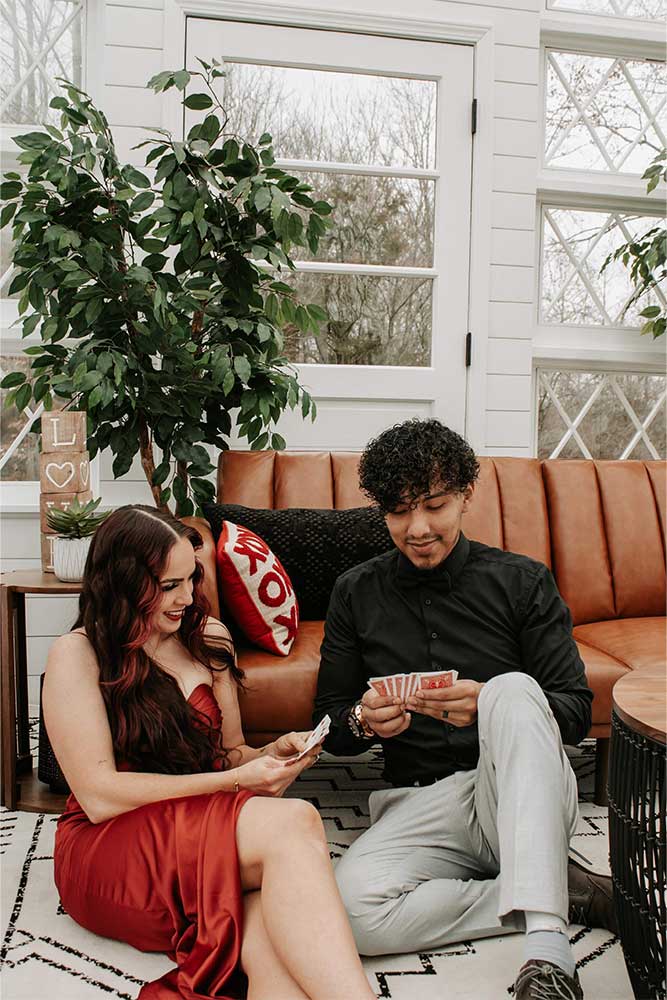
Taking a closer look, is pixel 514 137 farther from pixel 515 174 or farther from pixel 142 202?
pixel 142 202

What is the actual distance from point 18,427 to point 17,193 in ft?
3.50

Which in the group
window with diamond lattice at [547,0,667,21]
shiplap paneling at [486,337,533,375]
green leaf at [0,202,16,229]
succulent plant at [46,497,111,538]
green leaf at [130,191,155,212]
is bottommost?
succulent plant at [46,497,111,538]

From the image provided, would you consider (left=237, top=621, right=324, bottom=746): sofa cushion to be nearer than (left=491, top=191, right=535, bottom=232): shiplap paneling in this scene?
Yes

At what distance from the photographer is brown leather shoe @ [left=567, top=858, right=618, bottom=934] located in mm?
1915

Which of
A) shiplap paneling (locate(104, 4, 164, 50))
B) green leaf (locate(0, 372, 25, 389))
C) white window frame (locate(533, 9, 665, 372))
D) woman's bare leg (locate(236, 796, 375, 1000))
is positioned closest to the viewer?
woman's bare leg (locate(236, 796, 375, 1000))

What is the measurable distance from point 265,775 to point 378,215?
2.74m

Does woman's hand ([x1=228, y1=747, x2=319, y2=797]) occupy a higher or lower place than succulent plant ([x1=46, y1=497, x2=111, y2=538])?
lower

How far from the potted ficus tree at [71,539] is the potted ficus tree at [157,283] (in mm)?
377

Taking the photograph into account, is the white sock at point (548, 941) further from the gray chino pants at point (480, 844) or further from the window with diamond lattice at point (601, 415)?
the window with diamond lattice at point (601, 415)

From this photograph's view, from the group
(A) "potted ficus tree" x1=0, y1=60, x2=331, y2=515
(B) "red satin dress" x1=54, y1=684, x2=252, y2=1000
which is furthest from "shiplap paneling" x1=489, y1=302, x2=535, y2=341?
(B) "red satin dress" x1=54, y1=684, x2=252, y2=1000

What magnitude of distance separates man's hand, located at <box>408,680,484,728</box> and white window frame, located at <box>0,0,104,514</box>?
87.8 inches

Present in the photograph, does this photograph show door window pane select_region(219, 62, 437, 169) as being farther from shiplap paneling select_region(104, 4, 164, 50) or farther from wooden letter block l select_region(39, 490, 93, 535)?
wooden letter block l select_region(39, 490, 93, 535)

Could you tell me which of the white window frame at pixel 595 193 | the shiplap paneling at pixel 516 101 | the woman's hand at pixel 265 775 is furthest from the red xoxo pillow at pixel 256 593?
the shiplap paneling at pixel 516 101

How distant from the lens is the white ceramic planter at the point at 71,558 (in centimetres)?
274
